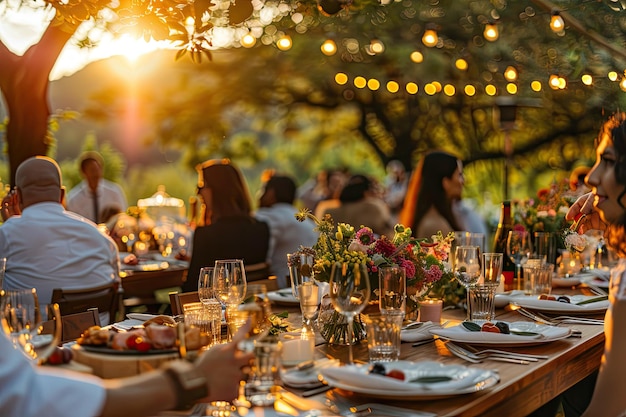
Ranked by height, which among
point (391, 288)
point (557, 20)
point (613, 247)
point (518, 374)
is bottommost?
point (518, 374)

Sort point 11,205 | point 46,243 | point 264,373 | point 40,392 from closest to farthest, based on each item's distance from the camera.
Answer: point 40,392 < point 264,373 < point 46,243 < point 11,205

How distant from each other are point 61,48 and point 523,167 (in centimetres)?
883

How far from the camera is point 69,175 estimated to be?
13.4 metres

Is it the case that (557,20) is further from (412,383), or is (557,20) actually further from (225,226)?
(412,383)

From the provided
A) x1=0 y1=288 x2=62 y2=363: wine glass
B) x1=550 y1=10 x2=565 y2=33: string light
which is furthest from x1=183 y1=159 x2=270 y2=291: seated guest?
x1=0 y1=288 x2=62 y2=363: wine glass

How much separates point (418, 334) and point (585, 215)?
1.03 meters

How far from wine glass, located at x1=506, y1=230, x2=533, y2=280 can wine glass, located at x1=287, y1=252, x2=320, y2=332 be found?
5.23 feet

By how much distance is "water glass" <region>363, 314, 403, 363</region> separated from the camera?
7.10ft

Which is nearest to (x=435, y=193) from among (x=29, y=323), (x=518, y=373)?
(x=518, y=373)

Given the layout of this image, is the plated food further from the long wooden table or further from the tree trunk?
the tree trunk

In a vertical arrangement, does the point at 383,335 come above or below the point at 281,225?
below

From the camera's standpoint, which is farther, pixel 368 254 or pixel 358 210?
pixel 358 210

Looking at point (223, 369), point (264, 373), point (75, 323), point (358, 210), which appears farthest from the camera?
point (358, 210)

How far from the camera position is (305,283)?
8.64ft
